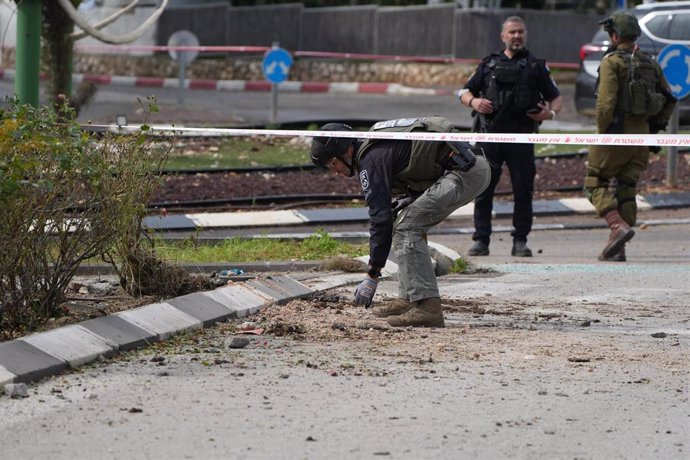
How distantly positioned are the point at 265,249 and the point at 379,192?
118 inches

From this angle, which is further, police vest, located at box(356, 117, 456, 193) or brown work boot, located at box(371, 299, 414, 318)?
brown work boot, located at box(371, 299, 414, 318)

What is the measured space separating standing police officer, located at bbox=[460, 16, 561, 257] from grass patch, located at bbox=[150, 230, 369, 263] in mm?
1220

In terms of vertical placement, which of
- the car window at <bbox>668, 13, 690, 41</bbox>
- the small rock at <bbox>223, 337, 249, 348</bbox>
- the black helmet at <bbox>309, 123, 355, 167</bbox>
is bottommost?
the small rock at <bbox>223, 337, 249, 348</bbox>

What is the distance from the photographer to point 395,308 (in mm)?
7938

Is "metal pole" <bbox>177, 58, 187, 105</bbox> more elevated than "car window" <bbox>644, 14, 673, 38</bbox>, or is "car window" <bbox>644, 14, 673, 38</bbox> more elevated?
"car window" <bbox>644, 14, 673, 38</bbox>

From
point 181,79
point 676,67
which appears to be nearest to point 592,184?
point 676,67

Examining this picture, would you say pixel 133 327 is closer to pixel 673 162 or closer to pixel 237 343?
pixel 237 343

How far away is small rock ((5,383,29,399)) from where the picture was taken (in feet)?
19.2

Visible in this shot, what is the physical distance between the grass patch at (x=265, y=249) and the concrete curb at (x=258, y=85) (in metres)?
17.2

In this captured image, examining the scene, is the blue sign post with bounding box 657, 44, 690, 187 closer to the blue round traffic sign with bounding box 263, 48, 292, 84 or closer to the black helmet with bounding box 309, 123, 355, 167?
the black helmet with bounding box 309, 123, 355, 167

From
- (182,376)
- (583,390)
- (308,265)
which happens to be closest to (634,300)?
(308,265)

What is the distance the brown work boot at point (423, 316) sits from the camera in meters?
7.70

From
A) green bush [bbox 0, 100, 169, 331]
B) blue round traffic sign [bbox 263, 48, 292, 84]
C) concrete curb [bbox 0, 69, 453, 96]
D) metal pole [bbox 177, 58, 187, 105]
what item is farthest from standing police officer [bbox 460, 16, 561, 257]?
concrete curb [bbox 0, 69, 453, 96]

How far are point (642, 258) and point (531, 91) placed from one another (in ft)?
5.08
